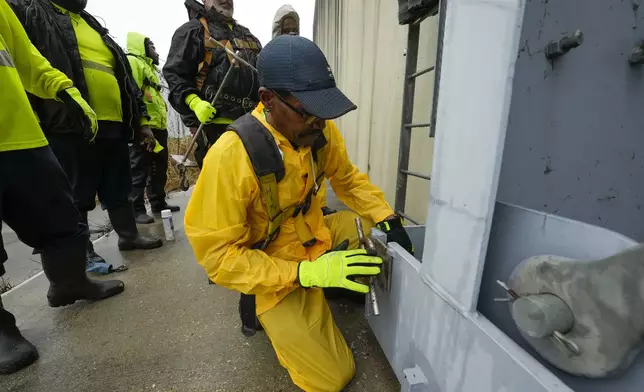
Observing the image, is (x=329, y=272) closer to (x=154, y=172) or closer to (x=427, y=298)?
(x=427, y=298)

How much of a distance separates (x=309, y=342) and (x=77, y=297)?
1460 millimetres

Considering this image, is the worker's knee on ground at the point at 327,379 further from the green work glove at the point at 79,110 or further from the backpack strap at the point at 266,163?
the green work glove at the point at 79,110

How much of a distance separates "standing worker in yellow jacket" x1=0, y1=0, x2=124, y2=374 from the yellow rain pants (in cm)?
116

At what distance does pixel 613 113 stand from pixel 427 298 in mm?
820

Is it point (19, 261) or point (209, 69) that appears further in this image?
point (19, 261)

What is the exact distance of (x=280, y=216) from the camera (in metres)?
1.31

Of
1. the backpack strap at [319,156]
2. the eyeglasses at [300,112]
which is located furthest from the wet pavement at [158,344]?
the eyeglasses at [300,112]

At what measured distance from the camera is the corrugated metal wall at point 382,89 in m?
1.89

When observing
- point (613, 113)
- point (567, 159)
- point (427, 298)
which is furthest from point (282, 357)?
point (613, 113)

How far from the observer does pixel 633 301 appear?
1.34 ft

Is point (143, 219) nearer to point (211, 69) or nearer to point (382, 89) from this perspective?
point (211, 69)

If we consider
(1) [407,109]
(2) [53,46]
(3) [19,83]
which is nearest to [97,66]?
(2) [53,46]

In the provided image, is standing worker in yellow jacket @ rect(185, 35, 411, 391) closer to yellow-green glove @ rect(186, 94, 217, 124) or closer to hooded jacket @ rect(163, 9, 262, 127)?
yellow-green glove @ rect(186, 94, 217, 124)

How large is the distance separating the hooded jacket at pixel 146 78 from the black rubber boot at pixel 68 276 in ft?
7.24
